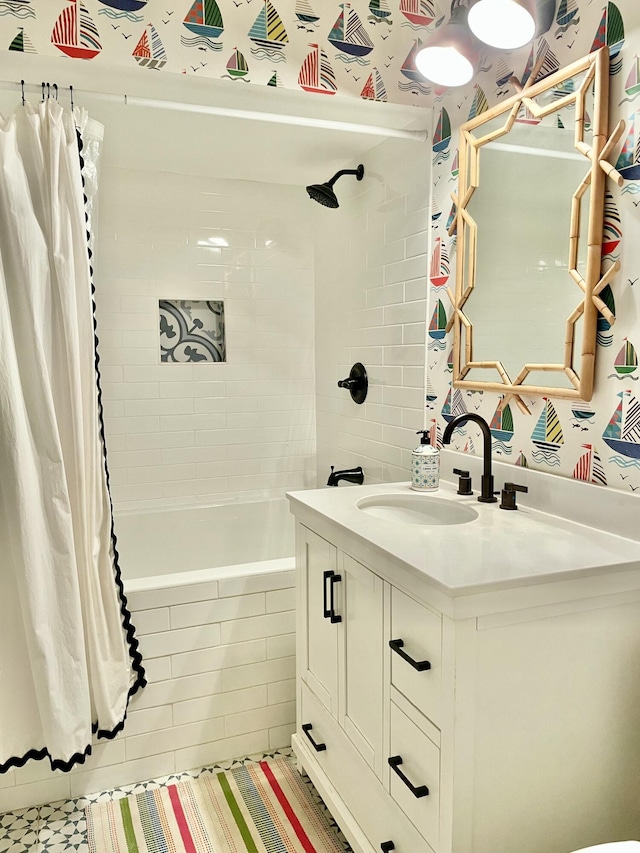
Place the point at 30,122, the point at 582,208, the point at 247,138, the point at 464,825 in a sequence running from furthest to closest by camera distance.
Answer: the point at 247,138, the point at 30,122, the point at 582,208, the point at 464,825

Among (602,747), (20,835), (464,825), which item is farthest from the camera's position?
(20,835)

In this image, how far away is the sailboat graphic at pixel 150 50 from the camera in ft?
5.78

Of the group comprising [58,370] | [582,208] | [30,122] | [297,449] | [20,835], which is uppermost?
[30,122]

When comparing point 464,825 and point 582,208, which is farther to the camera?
point 582,208

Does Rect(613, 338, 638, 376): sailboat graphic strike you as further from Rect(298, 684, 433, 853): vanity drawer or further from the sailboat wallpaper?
Rect(298, 684, 433, 853): vanity drawer

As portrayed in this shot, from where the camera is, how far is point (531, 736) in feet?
4.23

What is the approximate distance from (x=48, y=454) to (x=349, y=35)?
158 centimetres

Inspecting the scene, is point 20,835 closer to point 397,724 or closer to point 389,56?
point 397,724

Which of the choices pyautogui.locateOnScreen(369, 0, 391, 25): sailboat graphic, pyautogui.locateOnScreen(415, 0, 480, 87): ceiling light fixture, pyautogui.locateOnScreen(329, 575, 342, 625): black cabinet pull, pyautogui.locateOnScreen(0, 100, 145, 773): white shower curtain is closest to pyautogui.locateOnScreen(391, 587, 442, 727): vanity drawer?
pyautogui.locateOnScreen(329, 575, 342, 625): black cabinet pull

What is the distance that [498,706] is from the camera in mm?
1248

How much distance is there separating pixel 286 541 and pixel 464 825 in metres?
2.13

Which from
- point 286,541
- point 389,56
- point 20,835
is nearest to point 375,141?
point 389,56

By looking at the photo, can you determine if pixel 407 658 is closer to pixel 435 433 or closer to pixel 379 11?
pixel 435 433

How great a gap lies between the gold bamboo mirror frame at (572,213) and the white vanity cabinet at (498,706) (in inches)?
18.9
